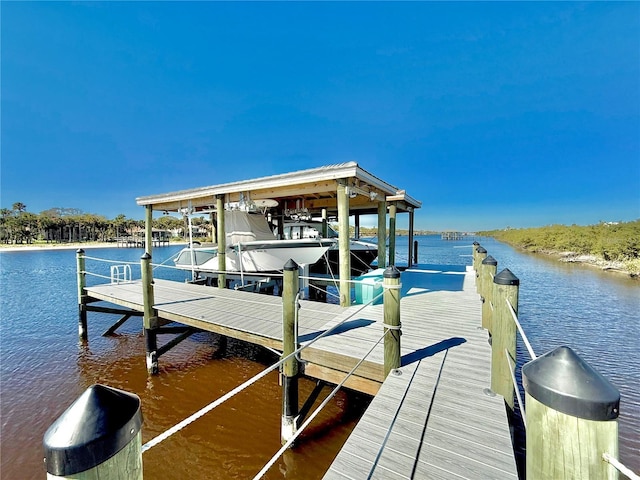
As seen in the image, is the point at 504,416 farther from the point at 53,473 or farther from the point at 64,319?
the point at 64,319

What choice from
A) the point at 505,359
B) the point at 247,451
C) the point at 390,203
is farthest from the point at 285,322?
the point at 390,203

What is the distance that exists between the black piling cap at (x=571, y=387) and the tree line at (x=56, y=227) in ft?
205

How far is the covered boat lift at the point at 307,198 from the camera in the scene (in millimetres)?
6328

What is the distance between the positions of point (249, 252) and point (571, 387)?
9.72 meters

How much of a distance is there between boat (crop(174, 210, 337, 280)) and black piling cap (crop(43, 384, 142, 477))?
8.62m

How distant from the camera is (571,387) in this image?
93 centimetres

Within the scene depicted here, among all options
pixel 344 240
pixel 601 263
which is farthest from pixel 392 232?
pixel 601 263

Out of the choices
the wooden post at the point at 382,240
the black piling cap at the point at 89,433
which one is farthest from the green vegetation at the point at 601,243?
the black piling cap at the point at 89,433

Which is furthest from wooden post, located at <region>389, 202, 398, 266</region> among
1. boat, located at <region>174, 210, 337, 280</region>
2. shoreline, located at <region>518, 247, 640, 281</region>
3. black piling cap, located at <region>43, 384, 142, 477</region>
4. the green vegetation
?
the green vegetation

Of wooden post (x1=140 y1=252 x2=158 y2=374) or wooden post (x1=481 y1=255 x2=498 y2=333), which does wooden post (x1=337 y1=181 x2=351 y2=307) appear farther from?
wooden post (x1=140 y1=252 x2=158 y2=374)

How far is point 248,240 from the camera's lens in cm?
1077

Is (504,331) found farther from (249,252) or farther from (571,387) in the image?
(249,252)

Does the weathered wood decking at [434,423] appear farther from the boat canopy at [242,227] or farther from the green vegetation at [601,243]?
the green vegetation at [601,243]

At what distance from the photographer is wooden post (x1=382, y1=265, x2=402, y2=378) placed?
10.8 ft
